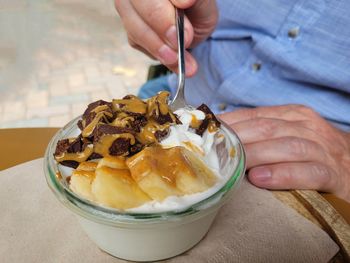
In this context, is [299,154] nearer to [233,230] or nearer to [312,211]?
[312,211]

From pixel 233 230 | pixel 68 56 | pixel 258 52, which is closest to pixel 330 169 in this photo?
pixel 233 230

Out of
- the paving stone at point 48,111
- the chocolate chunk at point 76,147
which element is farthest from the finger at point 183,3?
the paving stone at point 48,111

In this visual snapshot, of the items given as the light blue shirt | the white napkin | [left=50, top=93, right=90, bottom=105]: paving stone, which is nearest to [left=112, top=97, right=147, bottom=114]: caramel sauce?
the white napkin

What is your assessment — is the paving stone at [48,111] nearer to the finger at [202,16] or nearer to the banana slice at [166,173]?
the finger at [202,16]

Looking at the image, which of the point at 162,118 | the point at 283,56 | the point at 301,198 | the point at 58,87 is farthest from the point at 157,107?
the point at 58,87

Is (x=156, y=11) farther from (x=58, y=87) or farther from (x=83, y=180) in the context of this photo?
(x=58, y=87)
